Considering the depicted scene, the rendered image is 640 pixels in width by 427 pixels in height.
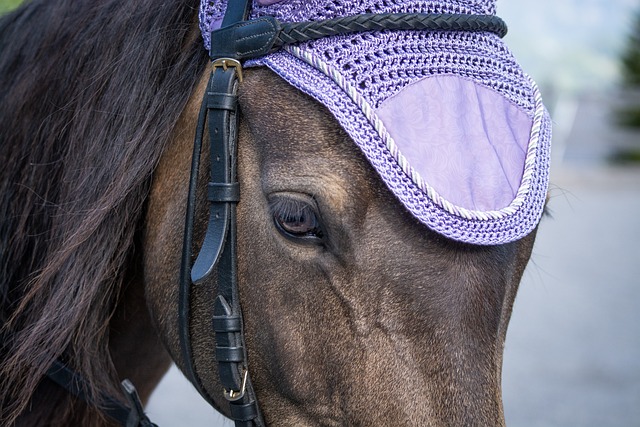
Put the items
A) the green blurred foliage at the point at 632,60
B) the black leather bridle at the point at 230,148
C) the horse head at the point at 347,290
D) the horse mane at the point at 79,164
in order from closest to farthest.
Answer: the horse head at the point at 347,290
the black leather bridle at the point at 230,148
the horse mane at the point at 79,164
the green blurred foliage at the point at 632,60

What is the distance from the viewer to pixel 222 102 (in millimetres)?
1551

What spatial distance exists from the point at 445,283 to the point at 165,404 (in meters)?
4.26

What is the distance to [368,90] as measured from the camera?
1445 mm

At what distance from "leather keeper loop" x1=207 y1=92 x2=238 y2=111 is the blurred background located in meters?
0.76

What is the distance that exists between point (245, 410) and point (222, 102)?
2.07 feet

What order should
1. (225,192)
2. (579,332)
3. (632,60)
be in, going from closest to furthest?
(225,192)
(579,332)
(632,60)

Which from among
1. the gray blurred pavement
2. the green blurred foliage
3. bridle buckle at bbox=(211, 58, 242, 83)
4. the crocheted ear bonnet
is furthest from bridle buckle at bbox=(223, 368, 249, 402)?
the green blurred foliage

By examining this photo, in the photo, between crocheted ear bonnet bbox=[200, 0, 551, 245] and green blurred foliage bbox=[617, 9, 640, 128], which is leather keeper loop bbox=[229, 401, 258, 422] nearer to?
crocheted ear bonnet bbox=[200, 0, 551, 245]

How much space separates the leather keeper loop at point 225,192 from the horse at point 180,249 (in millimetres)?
23

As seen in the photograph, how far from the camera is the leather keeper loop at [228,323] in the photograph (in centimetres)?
154

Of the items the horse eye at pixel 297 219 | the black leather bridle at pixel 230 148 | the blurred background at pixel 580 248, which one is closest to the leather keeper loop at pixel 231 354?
the black leather bridle at pixel 230 148

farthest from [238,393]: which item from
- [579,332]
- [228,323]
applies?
[579,332]

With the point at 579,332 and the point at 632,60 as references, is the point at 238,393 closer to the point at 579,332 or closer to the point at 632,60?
the point at 579,332

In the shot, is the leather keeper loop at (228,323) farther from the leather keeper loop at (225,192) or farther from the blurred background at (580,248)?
the blurred background at (580,248)
